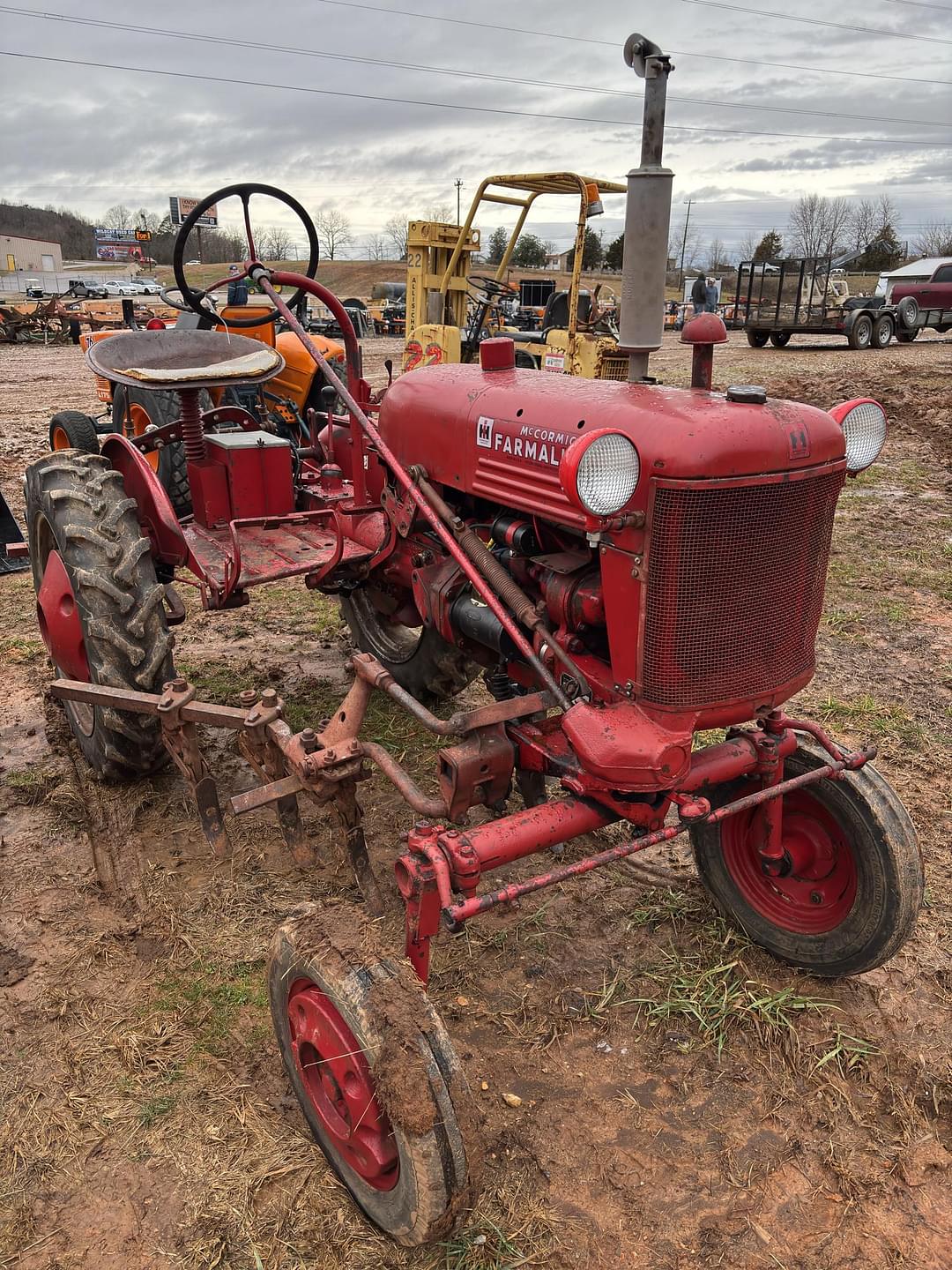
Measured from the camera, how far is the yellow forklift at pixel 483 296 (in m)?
10.0

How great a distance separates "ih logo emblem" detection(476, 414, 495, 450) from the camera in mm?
2582

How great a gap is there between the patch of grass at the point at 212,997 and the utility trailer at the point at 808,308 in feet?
66.4

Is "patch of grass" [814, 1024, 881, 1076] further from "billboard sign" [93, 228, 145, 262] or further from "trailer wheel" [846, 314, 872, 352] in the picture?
"billboard sign" [93, 228, 145, 262]

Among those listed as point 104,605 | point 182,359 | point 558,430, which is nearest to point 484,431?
point 558,430

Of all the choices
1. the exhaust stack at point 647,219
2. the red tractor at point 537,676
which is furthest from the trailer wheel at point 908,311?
the exhaust stack at point 647,219

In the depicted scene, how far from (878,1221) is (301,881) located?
187 centimetres

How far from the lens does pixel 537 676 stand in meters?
2.68

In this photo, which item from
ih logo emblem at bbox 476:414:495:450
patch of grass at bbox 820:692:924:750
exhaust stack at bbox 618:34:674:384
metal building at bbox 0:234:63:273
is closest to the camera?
exhaust stack at bbox 618:34:674:384

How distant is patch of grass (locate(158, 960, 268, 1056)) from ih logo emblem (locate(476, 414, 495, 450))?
1653 millimetres

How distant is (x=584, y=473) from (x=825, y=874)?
1.48 meters

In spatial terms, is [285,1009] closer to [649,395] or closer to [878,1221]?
[878,1221]

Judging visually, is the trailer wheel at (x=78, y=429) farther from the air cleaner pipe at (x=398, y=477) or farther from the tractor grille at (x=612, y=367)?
the tractor grille at (x=612, y=367)

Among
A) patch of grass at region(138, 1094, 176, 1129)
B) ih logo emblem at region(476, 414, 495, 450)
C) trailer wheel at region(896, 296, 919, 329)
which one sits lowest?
patch of grass at region(138, 1094, 176, 1129)

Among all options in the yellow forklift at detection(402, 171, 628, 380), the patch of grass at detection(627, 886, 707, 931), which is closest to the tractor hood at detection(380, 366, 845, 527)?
the patch of grass at detection(627, 886, 707, 931)
